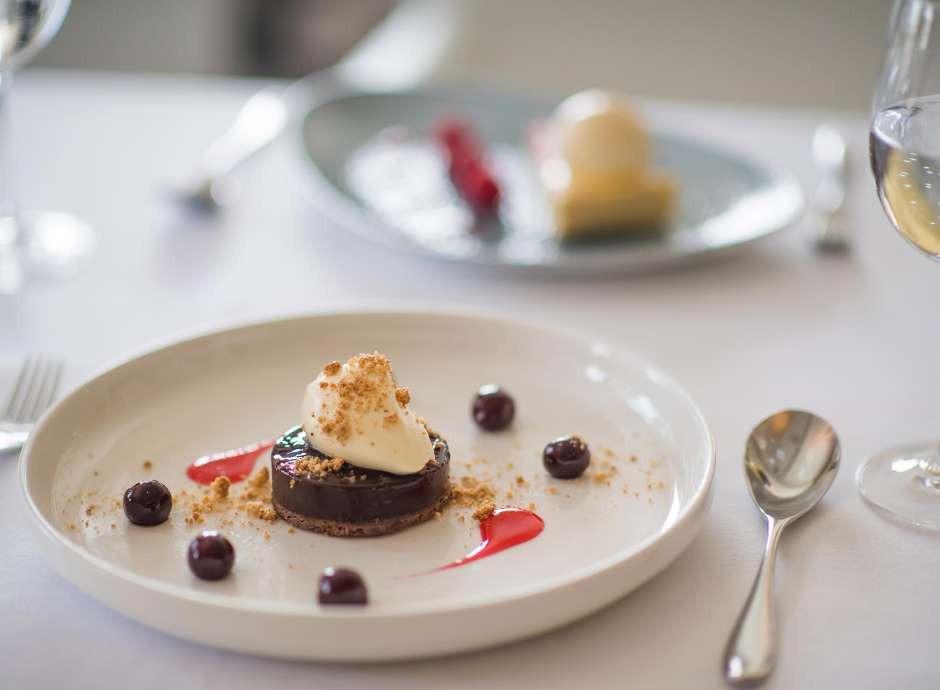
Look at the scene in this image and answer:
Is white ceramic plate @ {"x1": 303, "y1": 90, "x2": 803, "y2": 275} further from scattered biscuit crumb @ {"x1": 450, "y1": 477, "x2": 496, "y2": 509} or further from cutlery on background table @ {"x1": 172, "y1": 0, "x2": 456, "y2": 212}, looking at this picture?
scattered biscuit crumb @ {"x1": 450, "y1": 477, "x2": 496, "y2": 509}

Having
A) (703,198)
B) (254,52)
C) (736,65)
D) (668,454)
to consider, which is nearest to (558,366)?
(668,454)

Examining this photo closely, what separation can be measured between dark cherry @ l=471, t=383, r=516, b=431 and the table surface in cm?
23

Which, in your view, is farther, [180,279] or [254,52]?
[254,52]

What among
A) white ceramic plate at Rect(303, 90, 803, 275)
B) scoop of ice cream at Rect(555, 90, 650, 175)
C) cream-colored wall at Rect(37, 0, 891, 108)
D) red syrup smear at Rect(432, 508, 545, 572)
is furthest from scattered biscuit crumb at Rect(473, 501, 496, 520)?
cream-colored wall at Rect(37, 0, 891, 108)

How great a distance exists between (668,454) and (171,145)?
1.33 metres

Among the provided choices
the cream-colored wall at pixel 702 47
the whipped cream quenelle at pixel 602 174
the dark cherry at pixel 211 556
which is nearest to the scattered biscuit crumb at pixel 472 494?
the dark cherry at pixel 211 556

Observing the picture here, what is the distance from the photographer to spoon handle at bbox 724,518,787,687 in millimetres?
724

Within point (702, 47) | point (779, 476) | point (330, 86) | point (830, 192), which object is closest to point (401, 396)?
point (779, 476)

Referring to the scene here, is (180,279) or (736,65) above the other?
(180,279)

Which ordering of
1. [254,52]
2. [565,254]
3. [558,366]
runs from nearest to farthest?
→ [558,366] < [565,254] < [254,52]

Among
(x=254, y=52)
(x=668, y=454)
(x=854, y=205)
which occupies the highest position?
(x=668, y=454)

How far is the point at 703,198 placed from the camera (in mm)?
1775

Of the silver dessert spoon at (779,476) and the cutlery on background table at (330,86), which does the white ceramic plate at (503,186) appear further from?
the silver dessert spoon at (779,476)

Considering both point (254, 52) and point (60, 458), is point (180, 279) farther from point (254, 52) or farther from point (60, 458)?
point (254, 52)
